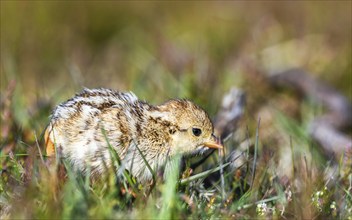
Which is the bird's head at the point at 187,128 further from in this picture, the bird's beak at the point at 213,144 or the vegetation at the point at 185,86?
the vegetation at the point at 185,86

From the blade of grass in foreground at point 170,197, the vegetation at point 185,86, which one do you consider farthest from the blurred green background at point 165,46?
the blade of grass in foreground at point 170,197

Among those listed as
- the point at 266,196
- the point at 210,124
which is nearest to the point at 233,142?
the point at 210,124

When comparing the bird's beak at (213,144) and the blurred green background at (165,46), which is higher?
the blurred green background at (165,46)

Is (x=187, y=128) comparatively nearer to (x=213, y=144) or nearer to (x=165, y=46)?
(x=213, y=144)

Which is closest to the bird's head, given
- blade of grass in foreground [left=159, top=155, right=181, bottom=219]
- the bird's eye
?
the bird's eye

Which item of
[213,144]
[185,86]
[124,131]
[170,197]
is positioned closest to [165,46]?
[185,86]
